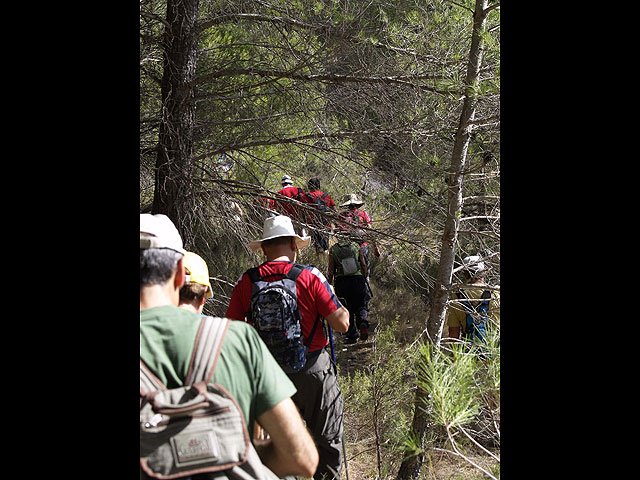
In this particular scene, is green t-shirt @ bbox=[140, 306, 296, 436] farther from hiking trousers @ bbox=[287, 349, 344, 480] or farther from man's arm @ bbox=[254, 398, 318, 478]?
hiking trousers @ bbox=[287, 349, 344, 480]

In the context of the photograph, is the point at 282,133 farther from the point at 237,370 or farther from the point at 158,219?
the point at 237,370

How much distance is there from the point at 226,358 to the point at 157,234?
413 millimetres

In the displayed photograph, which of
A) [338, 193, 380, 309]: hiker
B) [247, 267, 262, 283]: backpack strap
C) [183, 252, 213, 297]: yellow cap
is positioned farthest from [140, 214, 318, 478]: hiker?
[338, 193, 380, 309]: hiker

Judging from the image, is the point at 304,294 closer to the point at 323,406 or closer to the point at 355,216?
the point at 323,406

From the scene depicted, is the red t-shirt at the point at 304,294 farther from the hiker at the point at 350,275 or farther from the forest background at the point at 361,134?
the hiker at the point at 350,275

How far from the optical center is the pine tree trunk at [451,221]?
11.3 feet

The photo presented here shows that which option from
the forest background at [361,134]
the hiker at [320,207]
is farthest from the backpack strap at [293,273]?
the hiker at [320,207]

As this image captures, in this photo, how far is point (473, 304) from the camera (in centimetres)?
465

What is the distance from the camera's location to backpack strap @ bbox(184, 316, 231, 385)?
4.41ft

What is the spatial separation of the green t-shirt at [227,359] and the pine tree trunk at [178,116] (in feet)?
10.6

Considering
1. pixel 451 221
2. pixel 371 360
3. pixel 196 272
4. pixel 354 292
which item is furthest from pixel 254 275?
pixel 354 292
